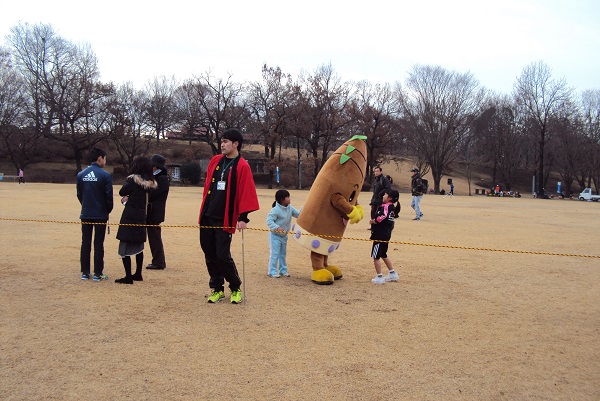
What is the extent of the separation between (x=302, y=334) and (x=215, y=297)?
1587mm

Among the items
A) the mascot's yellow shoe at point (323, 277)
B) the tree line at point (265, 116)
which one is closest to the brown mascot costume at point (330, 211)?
the mascot's yellow shoe at point (323, 277)

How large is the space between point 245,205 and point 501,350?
3.25 meters

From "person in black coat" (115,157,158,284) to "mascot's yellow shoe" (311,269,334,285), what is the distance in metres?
2.59

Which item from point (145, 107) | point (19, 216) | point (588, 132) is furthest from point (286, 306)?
point (588, 132)

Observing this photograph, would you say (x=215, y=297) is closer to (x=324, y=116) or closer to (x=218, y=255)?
(x=218, y=255)

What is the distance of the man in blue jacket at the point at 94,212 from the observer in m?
7.56

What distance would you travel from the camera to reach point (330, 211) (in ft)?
26.7

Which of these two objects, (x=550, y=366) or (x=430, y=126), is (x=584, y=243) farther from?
(x=430, y=126)

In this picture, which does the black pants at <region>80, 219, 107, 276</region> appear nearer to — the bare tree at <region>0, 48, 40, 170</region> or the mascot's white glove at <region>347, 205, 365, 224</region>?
the mascot's white glove at <region>347, 205, 365, 224</region>

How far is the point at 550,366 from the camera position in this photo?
462 centimetres

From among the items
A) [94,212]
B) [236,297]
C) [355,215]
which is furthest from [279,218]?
[94,212]

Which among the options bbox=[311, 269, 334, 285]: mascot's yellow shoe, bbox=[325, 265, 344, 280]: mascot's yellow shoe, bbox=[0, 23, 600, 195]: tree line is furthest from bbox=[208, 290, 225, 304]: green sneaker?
bbox=[0, 23, 600, 195]: tree line

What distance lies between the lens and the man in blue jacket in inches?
298

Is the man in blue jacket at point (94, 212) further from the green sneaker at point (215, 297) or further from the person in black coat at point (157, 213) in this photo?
the green sneaker at point (215, 297)
